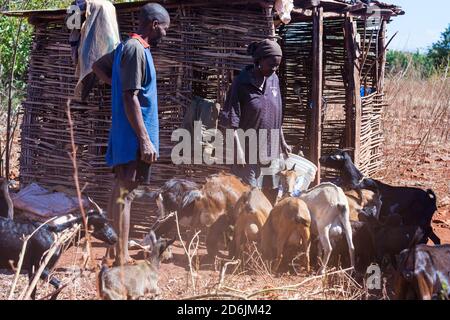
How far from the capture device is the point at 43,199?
7559 millimetres

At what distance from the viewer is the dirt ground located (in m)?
4.57

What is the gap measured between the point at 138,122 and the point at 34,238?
4.53 feet

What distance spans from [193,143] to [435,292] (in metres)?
3.75

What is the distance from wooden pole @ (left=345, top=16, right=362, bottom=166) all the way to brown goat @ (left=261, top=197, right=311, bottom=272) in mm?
3667

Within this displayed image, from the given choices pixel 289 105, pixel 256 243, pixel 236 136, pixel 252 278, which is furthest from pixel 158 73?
pixel 289 105

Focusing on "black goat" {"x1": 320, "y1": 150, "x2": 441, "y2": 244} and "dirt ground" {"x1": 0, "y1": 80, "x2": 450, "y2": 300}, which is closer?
"dirt ground" {"x1": 0, "y1": 80, "x2": 450, "y2": 300}

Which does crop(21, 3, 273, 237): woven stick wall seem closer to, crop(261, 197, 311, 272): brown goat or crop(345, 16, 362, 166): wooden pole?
crop(261, 197, 311, 272): brown goat

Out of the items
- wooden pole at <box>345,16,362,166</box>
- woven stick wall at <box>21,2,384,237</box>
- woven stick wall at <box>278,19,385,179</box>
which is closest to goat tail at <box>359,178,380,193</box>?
woven stick wall at <box>21,2,384,237</box>

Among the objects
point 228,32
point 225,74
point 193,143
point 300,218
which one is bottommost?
point 300,218

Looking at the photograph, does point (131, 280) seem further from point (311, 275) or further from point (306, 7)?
point (306, 7)

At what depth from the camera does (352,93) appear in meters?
9.23

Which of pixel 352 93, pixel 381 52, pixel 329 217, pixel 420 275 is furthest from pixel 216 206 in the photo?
pixel 381 52

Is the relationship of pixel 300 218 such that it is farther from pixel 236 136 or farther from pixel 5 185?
pixel 5 185

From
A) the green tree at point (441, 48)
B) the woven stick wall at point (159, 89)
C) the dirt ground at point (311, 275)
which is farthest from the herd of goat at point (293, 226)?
the green tree at point (441, 48)
